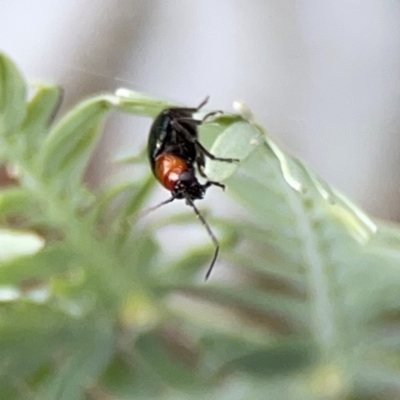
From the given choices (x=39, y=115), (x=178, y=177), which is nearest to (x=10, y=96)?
(x=39, y=115)

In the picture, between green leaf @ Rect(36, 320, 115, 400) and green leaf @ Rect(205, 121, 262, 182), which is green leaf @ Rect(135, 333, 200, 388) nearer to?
green leaf @ Rect(36, 320, 115, 400)

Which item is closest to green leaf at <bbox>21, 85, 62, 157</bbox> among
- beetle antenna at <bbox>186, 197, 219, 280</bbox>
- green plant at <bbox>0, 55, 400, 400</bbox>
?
green plant at <bbox>0, 55, 400, 400</bbox>

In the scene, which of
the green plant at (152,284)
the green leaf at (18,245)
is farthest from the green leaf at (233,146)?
the green leaf at (18,245)

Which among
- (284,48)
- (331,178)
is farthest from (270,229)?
(284,48)

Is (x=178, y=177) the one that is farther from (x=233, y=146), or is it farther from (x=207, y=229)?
(x=233, y=146)

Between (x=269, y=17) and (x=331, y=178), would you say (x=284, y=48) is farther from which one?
(x=331, y=178)
